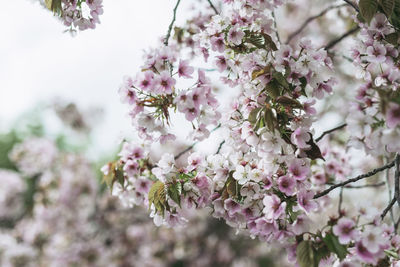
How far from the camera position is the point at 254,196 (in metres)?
1.45

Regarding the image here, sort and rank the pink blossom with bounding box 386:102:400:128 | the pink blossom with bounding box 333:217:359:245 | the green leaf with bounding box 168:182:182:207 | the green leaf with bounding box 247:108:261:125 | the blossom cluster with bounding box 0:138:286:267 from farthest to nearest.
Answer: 1. the blossom cluster with bounding box 0:138:286:267
2. the green leaf with bounding box 168:182:182:207
3. the green leaf with bounding box 247:108:261:125
4. the pink blossom with bounding box 333:217:359:245
5. the pink blossom with bounding box 386:102:400:128

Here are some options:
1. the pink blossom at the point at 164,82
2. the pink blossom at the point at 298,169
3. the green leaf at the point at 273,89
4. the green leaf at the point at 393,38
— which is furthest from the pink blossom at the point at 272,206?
the green leaf at the point at 393,38

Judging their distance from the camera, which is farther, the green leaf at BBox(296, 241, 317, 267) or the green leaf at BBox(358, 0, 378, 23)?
the green leaf at BBox(358, 0, 378, 23)

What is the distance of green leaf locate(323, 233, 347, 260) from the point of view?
1.16 meters

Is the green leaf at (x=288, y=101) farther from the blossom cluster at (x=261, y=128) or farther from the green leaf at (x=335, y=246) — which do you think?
the green leaf at (x=335, y=246)

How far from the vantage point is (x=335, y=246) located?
3.83 feet

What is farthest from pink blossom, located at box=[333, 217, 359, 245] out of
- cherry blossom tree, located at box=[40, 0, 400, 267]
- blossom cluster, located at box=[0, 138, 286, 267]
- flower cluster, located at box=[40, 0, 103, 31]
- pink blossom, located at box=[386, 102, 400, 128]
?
blossom cluster, located at box=[0, 138, 286, 267]

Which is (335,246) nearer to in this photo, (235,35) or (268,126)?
(268,126)

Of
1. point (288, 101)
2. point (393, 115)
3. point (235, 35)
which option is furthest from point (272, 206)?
point (235, 35)

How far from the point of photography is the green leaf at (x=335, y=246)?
3.79 feet

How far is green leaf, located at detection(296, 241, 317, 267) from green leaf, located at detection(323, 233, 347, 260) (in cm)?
6

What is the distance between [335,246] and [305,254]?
0.10 m

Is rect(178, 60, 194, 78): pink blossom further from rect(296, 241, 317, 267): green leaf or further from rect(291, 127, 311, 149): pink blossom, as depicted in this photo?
rect(296, 241, 317, 267): green leaf

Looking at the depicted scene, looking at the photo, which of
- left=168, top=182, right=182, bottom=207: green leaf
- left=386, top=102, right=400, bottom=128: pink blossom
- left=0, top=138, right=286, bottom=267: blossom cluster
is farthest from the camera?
left=0, top=138, right=286, bottom=267: blossom cluster
